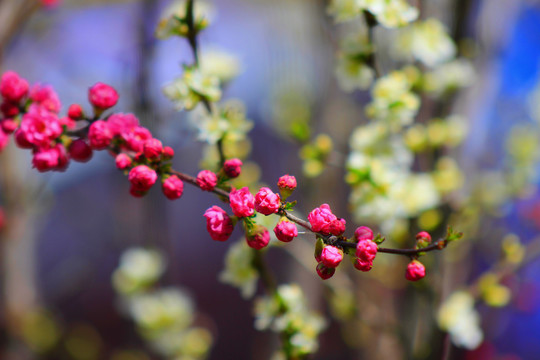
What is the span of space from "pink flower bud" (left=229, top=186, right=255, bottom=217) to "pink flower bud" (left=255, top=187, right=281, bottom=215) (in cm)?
2

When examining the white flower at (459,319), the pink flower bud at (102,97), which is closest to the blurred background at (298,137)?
the white flower at (459,319)

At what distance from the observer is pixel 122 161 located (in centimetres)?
47

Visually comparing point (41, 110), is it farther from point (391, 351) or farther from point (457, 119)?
point (391, 351)

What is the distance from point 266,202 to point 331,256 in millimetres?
75

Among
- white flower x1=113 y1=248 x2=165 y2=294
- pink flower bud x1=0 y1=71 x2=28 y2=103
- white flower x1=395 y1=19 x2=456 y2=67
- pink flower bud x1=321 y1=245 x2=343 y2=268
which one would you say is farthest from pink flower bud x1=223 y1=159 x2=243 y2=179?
white flower x1=113 y1=248 x2=165 y2=294

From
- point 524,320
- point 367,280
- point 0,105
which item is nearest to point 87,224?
point 367,280

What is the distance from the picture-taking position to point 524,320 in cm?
242

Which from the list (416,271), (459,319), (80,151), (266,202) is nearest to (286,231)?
(266,202)

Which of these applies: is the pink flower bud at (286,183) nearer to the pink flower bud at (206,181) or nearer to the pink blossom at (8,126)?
the pink flower bud at (206,181)

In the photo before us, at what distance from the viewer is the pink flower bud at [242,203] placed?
1.39 feet

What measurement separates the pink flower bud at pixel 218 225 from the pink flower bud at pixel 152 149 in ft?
0.27

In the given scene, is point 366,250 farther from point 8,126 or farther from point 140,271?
point 140,271

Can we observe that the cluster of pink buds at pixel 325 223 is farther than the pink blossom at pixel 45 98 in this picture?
No

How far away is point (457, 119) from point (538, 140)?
1.00 feet
